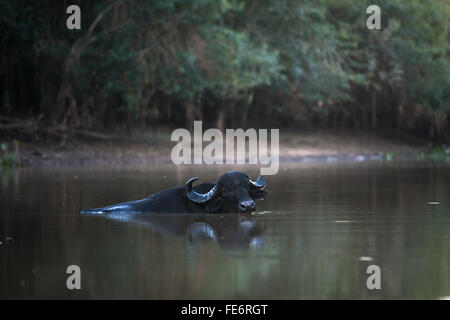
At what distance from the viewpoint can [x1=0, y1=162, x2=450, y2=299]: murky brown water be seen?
6055mm

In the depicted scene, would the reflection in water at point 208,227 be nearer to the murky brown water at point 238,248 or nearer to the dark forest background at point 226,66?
the murky brown water at point 238,248

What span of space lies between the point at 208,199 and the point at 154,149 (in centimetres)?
1873

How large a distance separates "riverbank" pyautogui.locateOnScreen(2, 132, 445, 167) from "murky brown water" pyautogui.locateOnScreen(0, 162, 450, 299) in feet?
38.8

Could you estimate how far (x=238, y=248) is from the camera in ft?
25.9

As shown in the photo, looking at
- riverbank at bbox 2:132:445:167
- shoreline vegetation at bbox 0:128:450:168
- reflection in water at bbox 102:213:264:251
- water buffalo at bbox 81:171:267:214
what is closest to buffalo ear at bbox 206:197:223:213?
water buffalo at bbox 81:171:267:214

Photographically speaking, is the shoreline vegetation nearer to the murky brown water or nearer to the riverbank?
the riverbank

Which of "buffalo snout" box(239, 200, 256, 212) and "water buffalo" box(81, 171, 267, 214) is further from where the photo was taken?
"water buffalo" box(81, 171, 267, 214)

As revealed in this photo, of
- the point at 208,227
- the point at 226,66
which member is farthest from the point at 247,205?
the point at 226,66

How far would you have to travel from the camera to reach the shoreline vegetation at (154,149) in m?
25.7

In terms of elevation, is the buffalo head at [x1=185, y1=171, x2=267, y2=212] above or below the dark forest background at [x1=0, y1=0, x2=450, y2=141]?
below

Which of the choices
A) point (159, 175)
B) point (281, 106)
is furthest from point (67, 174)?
point (281, 106)

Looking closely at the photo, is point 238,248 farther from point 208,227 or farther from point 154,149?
point 154,149
